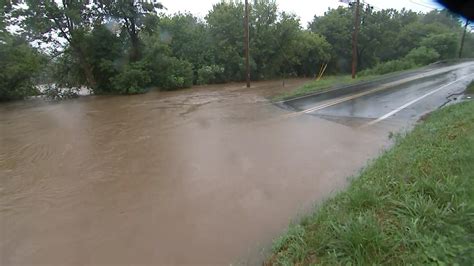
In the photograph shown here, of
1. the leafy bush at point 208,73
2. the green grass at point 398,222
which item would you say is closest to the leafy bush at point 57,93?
the leafy bush at point 208,73

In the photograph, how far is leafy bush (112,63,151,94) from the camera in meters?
17.9

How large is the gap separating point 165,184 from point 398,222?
3428 mm

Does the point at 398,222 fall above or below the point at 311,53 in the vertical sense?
below

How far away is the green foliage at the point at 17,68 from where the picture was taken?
15299 millimetres

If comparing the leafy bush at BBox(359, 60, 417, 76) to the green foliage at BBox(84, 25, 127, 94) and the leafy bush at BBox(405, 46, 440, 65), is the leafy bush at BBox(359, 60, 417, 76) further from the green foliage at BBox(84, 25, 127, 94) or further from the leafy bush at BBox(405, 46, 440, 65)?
the green foliage at BBox(84, 25, 127, 94)

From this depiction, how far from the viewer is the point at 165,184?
Answer: 4828 millimetres

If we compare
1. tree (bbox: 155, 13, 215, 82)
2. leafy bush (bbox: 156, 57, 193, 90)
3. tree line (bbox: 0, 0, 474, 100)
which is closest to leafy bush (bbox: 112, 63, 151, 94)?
tree line (bbox: 0, 0, 474, 100)

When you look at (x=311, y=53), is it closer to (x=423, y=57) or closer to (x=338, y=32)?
(x=338, y=32)

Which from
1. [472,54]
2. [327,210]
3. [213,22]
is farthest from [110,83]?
[472,54]

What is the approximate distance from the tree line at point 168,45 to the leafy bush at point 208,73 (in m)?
0.08

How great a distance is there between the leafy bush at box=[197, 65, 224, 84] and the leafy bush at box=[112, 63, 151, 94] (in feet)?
18.0

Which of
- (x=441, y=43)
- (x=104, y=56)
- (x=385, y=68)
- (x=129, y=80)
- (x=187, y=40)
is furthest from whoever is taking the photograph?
(x=441, y=43)

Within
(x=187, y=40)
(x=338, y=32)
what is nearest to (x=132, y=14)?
(x=187, y=40)

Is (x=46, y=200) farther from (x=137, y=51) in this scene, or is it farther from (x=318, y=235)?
(x=137, y=51)
